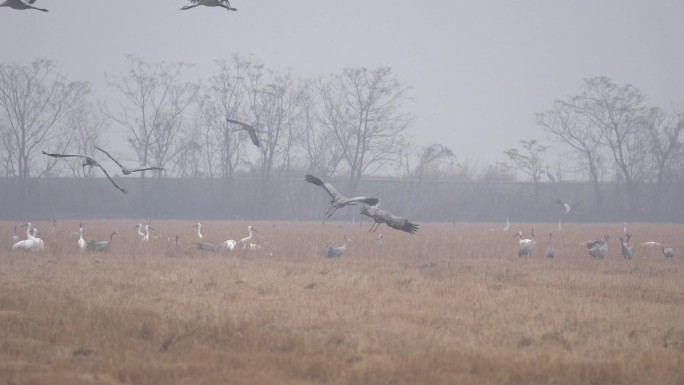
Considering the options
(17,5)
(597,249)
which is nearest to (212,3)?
(17,5)

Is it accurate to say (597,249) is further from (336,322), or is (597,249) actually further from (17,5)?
(17,5)

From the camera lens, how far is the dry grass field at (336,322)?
809 cm

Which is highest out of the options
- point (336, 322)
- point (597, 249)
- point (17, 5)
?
point (17, 5)

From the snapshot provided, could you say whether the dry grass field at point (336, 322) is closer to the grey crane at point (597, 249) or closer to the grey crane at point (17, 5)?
the grey crane at point (597, 249)

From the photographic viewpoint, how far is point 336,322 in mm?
10609

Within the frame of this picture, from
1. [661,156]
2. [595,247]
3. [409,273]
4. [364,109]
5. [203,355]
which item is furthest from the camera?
[661,156]

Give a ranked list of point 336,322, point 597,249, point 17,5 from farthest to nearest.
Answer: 1. point 597,249
2. point 17,5
3. point 336,322

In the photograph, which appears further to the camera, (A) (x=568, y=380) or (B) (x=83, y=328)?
(B) (x=83, y=328)

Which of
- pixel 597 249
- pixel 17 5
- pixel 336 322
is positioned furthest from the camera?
pixel 597 249

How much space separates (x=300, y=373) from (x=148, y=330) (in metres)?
2.61

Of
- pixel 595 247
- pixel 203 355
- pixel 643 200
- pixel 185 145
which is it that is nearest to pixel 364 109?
pixel 185 145

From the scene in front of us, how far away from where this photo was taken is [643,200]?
63719mm

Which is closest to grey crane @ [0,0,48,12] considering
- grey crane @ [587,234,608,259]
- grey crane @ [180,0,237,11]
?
grey crane @ [180,0,237,11]

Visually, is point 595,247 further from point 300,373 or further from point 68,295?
A: point 300,373
